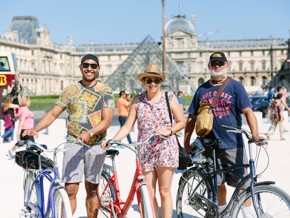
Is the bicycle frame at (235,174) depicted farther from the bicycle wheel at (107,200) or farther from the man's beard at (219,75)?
the bicycle wheel at (107,200)

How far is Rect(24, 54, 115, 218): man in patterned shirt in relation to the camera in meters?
3.93

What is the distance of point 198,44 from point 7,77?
83.4m

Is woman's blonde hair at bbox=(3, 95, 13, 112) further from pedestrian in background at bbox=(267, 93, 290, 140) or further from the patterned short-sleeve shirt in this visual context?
the patterned short-sleeve shirt

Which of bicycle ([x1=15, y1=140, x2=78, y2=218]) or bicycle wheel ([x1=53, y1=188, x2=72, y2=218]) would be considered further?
bicycle ([x1=15, y1=140, x2=78, y2=218])

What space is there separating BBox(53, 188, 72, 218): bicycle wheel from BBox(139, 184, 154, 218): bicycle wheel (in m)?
0.50

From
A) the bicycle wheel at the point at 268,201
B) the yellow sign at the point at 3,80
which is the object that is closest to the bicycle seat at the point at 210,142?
the bicycle wheel at the point at 268,201

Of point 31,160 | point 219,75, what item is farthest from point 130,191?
point 219,75

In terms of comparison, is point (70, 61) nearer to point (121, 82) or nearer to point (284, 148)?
point (121, 82)

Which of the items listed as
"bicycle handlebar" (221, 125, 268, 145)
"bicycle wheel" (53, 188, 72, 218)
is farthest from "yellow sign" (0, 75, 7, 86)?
"bicycle handlebar" (221, 125, 268, 145)

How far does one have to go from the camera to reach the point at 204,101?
4.12 m

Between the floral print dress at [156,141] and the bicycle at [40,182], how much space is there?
587 mm

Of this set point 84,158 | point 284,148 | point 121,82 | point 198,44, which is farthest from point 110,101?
point 198,44

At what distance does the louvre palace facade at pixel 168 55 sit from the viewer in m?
80.8

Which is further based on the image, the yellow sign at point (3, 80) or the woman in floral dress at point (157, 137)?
the yellow sign at point (3, 80)
